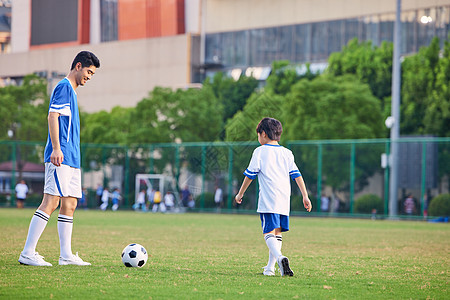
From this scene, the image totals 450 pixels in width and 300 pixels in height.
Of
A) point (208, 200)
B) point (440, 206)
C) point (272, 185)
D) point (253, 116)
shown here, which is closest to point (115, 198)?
point (208, 200)

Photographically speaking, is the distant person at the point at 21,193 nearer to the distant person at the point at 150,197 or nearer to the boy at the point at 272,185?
the distant person at the point at 150,197

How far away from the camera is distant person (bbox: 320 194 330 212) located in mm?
31578

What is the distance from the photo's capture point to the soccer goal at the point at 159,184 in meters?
37.9

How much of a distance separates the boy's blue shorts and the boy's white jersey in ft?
0.20

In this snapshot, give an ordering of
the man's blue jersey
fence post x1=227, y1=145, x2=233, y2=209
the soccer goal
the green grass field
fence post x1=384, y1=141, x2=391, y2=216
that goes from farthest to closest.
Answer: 1. the soccer goal
2. fence post x1=227, y1=145, x2=233, y2=209
3. fence post x1=384, y1=141, x2=391, y2=216
4. the man's blue jersey
5. the green grass field

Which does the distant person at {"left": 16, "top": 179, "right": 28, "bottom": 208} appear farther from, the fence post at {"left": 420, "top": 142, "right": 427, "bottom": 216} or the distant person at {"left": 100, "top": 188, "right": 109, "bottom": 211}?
the fence post at {"left": 420, "top": 142, "right": 427, "bottom": 216}

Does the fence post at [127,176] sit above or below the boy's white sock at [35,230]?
below

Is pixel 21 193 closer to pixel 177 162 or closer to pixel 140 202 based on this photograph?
pixel 140 202

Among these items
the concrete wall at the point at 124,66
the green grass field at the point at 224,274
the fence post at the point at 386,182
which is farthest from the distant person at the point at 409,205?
the concrete wall at the point at 124,66

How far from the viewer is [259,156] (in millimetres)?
7980

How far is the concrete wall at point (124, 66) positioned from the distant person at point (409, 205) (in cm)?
3192

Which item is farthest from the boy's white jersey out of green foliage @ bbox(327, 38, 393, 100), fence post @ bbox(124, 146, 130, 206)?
green foliage @ bbox(327, 38, 393, 100)

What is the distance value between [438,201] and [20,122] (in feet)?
87.6

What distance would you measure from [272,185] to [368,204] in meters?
23.2
